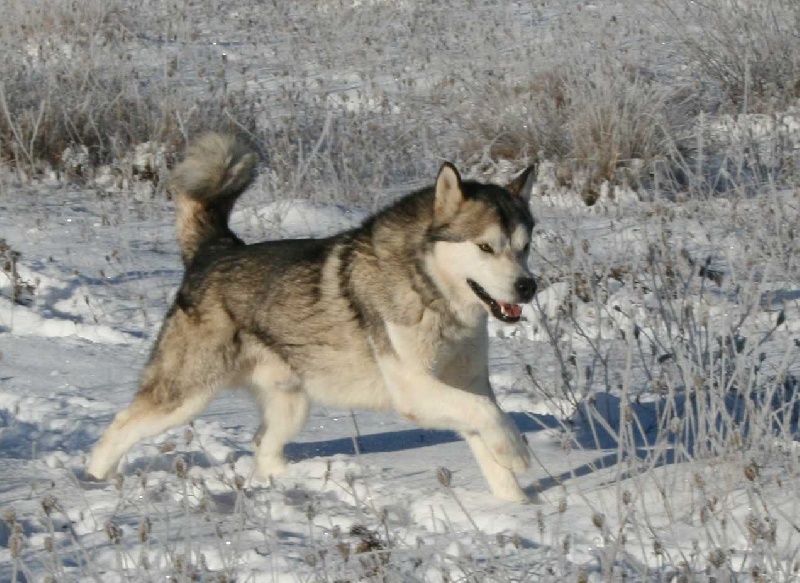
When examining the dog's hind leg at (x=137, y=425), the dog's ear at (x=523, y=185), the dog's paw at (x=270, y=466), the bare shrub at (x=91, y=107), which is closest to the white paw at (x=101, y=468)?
the dog's hind leg at (x=137, y=425)

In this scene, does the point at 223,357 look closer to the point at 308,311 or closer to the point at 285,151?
the point at 308,311

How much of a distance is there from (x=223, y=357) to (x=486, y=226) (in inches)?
44.6

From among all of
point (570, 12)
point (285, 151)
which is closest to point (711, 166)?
point (285, 151)

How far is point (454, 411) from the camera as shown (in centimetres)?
427

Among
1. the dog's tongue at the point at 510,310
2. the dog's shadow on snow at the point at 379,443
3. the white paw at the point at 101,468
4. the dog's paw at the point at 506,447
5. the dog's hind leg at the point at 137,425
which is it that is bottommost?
the dog's shadow on snow at the point at 379,443

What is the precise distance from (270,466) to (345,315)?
0.67 metres

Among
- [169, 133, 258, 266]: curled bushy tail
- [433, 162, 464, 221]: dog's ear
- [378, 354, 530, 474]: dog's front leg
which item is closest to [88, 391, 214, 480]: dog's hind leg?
[169, 133, 258, 266]: curled bushy tail

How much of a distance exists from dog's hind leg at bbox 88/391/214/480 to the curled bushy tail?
62 centimetres

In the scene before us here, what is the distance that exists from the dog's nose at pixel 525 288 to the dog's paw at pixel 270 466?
1.21 metres

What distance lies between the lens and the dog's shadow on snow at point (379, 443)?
201 inches

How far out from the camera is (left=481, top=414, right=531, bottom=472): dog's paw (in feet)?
13.8

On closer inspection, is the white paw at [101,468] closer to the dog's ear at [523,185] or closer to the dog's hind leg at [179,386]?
the dog's hind leg at [179,386]

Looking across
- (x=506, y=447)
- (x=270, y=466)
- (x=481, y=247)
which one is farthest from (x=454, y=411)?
(x=270, y=466)

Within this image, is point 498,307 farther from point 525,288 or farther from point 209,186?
point 209,186
